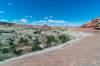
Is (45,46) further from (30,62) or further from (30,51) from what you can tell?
(30,62)

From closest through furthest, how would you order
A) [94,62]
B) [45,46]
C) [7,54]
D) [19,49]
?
[94,62] → [7,54] → [19,49] → [45,46]

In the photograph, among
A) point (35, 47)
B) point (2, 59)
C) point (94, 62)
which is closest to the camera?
point (94, 62)

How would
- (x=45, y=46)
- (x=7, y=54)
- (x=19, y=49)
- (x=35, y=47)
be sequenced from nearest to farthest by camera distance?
(x=7, y=54) → (x=19, y=49) → (x=35, y=47) → (x=45, y=46)

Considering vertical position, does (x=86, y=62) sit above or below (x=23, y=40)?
below

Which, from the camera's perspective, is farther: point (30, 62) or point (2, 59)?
point (2, 59)

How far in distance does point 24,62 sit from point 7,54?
2072mm

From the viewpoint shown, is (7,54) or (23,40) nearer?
(7,54)

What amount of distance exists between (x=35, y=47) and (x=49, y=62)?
12.4 feet

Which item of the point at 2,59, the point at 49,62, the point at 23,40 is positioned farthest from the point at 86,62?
the point at 23,40

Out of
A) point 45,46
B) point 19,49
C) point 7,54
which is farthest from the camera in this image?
point 45,46

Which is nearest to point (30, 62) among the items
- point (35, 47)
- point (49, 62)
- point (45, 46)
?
point (49, 62)

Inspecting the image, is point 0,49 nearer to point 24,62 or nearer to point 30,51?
point 30,51

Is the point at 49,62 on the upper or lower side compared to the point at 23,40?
lower

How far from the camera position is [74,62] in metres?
8.48
